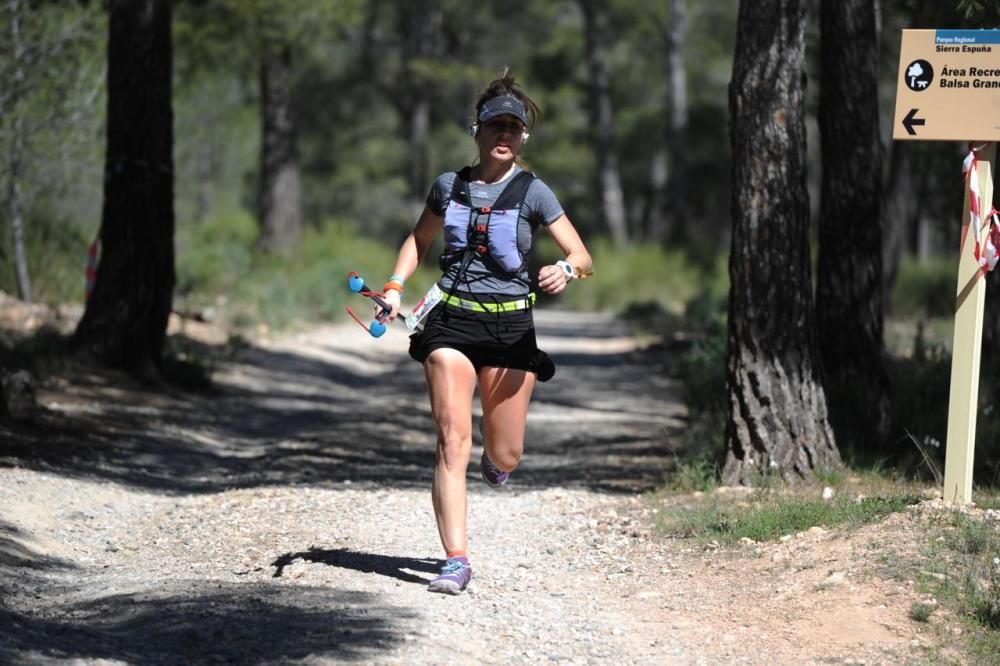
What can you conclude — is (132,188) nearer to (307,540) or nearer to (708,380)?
(708,380)

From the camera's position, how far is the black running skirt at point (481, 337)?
21.4ft

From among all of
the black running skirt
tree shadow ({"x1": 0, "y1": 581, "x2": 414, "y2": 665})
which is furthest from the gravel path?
the black running skirt

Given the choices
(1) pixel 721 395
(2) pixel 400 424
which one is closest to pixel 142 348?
(2) pixel 400 424

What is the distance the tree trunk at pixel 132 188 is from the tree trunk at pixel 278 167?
12694mm

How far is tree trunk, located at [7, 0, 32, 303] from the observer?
54.8 ft

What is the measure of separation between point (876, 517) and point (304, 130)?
42.4m

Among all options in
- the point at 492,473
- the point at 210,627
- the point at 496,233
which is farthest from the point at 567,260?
the point at 210,627

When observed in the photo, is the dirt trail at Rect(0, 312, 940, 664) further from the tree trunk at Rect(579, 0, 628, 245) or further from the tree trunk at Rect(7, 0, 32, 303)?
the tree trunk at Rect(579, 0, 628, 245)

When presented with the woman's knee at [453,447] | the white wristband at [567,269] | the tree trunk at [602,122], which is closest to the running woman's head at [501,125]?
the white wristband at [567,269]

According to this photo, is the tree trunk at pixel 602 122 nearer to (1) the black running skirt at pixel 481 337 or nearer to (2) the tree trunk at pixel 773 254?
(2) the tree trunk at pixel 773 254

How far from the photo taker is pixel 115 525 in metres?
8.41

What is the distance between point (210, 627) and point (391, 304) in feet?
5.21

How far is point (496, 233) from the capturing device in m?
6.49

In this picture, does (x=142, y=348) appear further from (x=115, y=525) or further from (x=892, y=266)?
(x=892, y=266)
